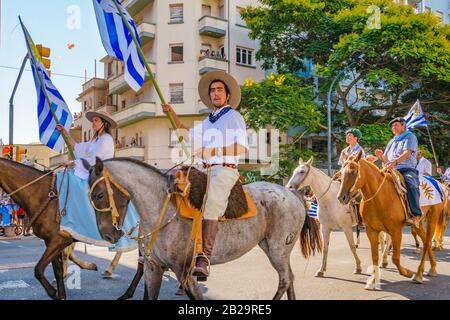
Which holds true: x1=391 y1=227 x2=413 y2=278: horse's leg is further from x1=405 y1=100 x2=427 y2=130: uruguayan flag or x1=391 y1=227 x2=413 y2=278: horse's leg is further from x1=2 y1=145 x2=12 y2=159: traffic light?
x1=2 y1=145 x2=12 y2=159: traffic light

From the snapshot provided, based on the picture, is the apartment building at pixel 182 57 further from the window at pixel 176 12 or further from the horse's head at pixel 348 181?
the horse's head at pixel 348 181

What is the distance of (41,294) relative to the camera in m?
6.63

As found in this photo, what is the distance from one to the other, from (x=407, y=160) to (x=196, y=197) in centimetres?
480

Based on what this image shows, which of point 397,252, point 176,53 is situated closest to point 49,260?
point 397,252

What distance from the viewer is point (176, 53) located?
31.8 metres

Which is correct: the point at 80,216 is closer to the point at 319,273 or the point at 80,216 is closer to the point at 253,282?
the point at 253,282

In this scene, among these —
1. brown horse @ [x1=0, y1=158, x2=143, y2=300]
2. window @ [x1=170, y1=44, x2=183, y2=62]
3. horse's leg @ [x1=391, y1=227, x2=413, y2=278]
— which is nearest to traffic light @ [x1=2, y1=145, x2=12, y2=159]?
brown horse @ [x1=0, y1=158, x2=143, y2=300]

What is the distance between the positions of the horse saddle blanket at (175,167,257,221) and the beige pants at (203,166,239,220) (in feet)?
0.28

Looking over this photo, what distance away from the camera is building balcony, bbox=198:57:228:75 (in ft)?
99.2

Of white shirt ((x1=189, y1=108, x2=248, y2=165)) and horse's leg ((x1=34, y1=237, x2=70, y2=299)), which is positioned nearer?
white shirt ((x1=189, y1=108, x2=248, y2=165))

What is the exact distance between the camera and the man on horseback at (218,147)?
473cm
